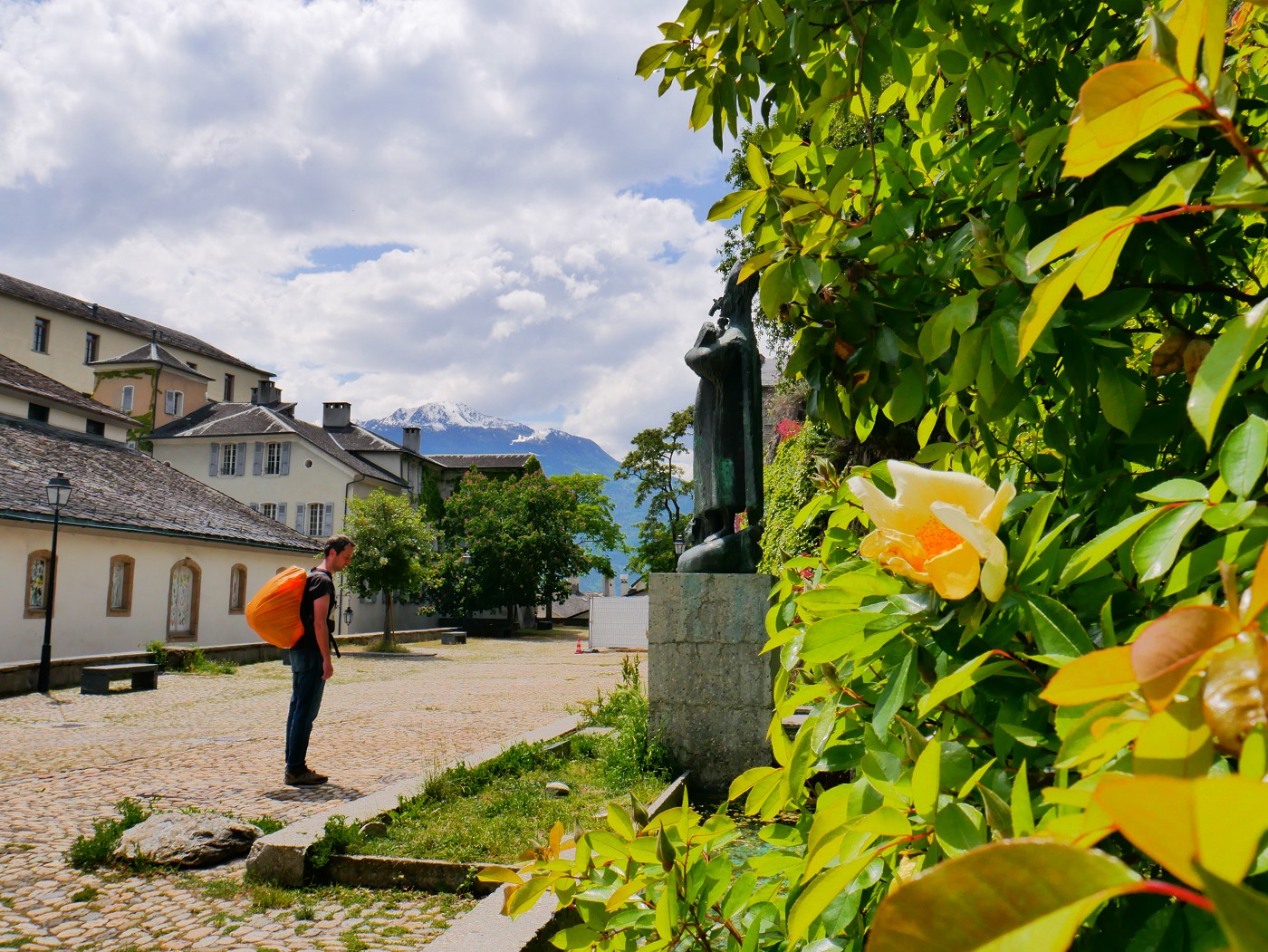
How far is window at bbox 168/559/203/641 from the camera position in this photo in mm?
24281

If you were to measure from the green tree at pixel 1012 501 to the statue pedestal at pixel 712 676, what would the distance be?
469 centimetres

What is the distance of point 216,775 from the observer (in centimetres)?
793

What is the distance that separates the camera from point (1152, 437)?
105 centimetres

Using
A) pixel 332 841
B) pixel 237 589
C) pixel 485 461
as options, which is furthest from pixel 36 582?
pixel 485 461

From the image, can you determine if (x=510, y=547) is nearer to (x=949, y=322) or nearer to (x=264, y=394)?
(x=264, y=394)

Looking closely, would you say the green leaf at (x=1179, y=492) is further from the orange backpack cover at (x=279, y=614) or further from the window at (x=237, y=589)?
the window at (x=237, y=589)

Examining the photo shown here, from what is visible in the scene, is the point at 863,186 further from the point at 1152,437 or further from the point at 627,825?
the point at 627,825

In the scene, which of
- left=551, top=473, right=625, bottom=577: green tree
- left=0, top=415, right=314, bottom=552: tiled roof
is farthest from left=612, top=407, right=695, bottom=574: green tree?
left=0, top=415, right=314, bottom=552: tiled roof

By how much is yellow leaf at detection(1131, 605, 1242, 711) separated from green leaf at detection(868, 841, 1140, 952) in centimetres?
9

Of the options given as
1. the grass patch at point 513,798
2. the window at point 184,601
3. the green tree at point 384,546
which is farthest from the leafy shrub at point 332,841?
the green tree at point 384,546

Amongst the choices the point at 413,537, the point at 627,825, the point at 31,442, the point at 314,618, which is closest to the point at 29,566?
the point at 31,442

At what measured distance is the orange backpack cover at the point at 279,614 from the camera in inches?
276

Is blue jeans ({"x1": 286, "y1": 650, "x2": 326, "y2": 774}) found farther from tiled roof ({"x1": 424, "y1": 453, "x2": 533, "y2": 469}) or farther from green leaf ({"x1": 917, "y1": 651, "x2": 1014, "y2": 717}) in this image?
tiled roof ({"x1": 424, "y1": 453, "x2": 533, "y2": 469})

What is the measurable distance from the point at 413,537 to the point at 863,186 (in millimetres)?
28943
